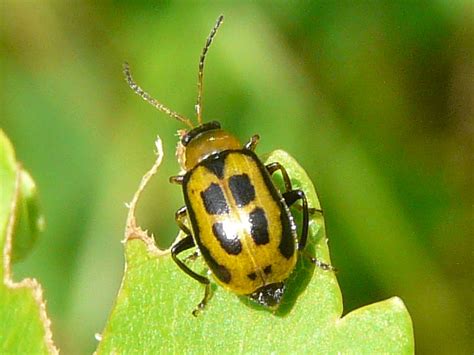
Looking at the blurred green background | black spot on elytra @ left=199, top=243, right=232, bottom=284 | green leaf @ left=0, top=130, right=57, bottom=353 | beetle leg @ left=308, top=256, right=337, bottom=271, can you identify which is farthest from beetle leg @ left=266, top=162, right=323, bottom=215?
the blurred green background

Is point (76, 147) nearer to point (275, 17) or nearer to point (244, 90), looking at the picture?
point (244, 90)

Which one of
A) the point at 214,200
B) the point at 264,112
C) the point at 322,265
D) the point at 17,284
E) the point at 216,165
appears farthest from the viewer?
the point at 264,112

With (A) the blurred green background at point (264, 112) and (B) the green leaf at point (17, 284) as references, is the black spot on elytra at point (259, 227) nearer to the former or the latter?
(B) the green leaf at point (17, 284)

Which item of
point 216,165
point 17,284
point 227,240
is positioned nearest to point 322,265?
point 227,240

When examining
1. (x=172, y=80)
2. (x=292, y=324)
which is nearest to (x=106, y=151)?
(x=172, y=80)

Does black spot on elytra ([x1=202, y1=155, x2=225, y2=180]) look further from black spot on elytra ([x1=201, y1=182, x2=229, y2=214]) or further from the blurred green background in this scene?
the blurred green background

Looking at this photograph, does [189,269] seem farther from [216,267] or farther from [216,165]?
[216,165]

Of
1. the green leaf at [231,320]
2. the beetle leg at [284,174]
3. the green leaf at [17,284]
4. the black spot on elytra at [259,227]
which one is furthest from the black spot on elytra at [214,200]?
the green leaf at [17,284]
